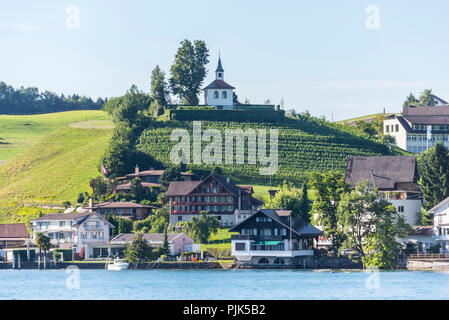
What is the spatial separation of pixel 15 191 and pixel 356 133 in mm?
58344

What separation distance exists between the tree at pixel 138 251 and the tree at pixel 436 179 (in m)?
35.7

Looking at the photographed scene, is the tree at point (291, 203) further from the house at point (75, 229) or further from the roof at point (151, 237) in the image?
the house at point (75, 229)

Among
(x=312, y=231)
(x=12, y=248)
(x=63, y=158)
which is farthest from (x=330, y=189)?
(x=63, y=158)

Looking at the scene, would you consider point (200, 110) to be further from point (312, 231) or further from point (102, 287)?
point (102, 287)

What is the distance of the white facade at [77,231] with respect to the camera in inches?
4936

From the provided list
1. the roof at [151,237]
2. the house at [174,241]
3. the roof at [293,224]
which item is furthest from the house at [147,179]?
the roof at [293,224]

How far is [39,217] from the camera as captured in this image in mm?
134750

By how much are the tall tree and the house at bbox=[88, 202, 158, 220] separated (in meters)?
43.1

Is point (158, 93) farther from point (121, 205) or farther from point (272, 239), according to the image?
point (272, 239)

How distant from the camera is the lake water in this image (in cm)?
7962

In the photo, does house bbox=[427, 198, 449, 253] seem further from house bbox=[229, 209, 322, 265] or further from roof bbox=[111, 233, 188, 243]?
roof bbox=[111, 233, 188, 243]

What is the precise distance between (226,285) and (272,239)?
24.3 metres
